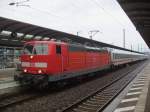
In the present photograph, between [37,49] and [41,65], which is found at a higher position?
[37,49]

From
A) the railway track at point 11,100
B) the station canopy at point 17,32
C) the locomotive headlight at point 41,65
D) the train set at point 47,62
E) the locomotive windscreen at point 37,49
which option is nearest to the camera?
the railway track at point 11,100

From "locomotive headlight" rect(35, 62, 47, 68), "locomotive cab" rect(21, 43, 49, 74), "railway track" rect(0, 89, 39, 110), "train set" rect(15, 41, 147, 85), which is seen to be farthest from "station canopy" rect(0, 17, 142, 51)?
"railway track" rect(0, 89, 39, 110)

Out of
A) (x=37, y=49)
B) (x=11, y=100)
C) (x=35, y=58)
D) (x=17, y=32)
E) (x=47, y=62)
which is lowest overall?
(x=11, y=100)

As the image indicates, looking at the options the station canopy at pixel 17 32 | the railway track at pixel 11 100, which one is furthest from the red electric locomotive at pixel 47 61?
the station canopy at pixel 17 32

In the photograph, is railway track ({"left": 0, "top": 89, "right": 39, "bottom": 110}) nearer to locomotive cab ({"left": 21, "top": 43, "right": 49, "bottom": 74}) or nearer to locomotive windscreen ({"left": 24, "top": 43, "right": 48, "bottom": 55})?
locomotive cab ({"left": 21, "top": 43, "right": 49, "bottom": 74})

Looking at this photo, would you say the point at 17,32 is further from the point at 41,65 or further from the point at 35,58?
the point at 41,65

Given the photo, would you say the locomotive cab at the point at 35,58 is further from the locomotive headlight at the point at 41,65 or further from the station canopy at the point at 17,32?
the station canopy at the point at 17,32

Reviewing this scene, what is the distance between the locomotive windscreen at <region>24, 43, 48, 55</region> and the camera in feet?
55.6

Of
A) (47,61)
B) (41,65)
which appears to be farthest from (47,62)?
(41,65)

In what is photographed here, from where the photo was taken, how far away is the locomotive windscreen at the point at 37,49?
16947 millimetres

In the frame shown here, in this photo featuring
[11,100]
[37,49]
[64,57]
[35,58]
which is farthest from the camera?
[64,57]

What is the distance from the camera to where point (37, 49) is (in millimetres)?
17188

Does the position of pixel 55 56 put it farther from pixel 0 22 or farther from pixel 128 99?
pixel 128 99

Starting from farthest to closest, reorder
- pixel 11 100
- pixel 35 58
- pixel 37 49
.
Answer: pixel 37 49 → pixel 35 58 → pixel 11 100
